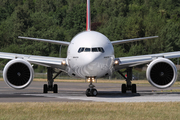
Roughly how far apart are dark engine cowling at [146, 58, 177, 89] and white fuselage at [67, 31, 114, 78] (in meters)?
2.11

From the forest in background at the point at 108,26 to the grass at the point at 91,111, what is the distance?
175 ft

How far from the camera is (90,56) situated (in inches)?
726

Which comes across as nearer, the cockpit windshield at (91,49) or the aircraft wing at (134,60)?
the cockpit windshield at (91,49)

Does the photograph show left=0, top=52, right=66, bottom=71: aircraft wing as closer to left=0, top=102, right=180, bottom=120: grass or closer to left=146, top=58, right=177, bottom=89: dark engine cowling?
left=146, top=58, right=177, bottom=89: dark engine cowling

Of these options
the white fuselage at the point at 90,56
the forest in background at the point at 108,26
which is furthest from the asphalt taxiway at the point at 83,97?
the forest in background at the point at 108,26

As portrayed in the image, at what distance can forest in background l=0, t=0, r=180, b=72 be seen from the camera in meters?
80.9

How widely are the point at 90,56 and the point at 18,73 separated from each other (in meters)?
4.27

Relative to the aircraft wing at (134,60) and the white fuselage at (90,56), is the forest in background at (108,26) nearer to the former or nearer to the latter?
the aircraft wing at (134,60)

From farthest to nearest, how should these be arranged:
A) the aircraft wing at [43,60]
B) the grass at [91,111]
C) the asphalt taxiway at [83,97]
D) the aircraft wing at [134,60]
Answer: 1. the aircraft wing at [43,60]
2. the aircraft wing at [134,60]
3. the asphalt taxiway at [83,97]
4. the grass at [91,111]

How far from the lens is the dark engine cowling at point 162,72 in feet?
65.9

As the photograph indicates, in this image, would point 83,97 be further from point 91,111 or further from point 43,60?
point 91,111

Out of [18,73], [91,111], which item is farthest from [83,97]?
[91,111]

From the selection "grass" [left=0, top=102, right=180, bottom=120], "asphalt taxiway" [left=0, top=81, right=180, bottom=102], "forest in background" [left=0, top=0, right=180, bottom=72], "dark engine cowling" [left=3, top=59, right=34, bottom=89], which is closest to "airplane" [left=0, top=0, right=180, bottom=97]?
"dark engine cowling" [left=3, top=59, right=34, bottom=89]

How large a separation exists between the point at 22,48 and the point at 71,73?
63544mm
